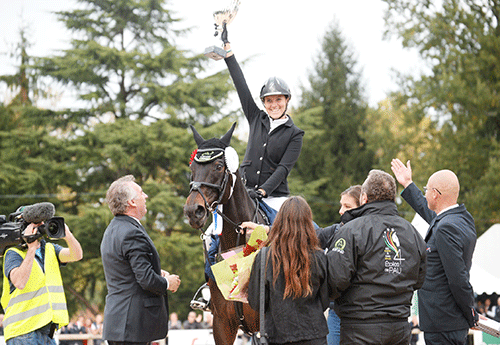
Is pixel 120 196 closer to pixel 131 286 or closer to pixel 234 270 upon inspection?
pixel 131 286

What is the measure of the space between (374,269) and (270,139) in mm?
2242

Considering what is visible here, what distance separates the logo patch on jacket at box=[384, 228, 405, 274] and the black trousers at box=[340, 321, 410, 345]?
0.40 meters

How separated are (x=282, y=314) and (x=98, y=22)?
22.2 metres

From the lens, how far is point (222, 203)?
486 cm

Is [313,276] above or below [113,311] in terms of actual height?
above

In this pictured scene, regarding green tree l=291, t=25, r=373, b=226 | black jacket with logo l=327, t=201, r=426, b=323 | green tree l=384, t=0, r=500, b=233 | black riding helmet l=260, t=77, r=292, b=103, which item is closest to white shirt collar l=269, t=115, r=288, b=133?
black riding helmet l=260, t=77, r=292, b=103

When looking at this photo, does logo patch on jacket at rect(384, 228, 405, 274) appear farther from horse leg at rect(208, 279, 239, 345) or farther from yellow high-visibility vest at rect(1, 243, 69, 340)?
yellow high-visibility vest at rect(1, 243, 69, 340)

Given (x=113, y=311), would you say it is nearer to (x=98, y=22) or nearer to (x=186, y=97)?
(x=186, y=97)

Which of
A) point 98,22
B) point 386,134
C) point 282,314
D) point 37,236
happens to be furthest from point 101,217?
point 282,314

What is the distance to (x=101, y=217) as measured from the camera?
65.7 ft

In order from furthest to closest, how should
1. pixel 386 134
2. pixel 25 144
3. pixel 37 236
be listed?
pixel 386 134 → pixel 25 144 → pixel 37 236

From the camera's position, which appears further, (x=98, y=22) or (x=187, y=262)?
(x=98, y=22)

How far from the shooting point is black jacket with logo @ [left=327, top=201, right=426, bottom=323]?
3.93 meters

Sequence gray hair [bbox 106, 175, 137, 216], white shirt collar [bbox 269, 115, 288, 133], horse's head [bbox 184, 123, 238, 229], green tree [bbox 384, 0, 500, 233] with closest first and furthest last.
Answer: horse's head [bbox 184, 123, 238, 229] < gray hair [bbox 106, 175, 137, 216] < white shirt collar [bbox 269, 115, 288, 133] < green tree [bbox 384, 0, 500, 233]
